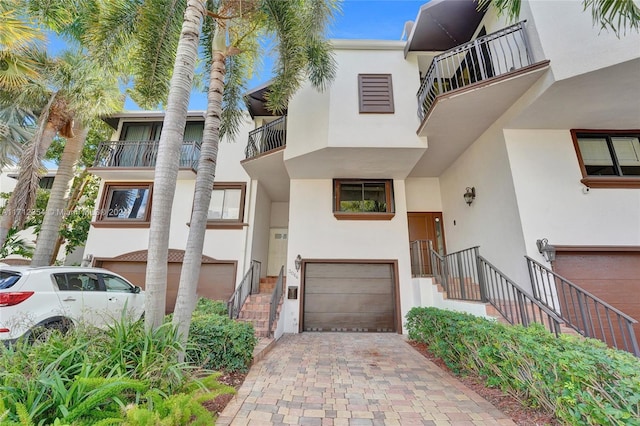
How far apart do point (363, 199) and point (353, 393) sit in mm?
5425

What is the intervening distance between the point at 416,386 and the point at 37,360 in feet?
13.9

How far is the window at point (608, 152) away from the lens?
214 inches

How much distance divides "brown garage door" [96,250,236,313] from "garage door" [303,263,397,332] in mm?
2677

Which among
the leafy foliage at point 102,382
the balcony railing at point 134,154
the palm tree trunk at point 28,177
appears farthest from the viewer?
the balcony railing at point 134,154

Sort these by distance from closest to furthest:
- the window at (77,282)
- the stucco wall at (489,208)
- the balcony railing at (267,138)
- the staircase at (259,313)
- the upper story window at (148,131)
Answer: the window at (77,282), the stucco wall at (489,208), the staircase at (259,313), the balcony railing at (267,138), the upper story window at (148,131)

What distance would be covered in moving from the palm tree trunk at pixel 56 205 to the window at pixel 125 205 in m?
1.25

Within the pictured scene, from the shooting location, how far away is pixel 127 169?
848 centimetres

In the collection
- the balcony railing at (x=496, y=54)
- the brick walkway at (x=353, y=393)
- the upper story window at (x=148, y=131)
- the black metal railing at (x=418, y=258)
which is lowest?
the brick walkway at (x=353, y=393)

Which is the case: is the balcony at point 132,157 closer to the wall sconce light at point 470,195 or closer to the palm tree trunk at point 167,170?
the palm tree trunk at point 167,170

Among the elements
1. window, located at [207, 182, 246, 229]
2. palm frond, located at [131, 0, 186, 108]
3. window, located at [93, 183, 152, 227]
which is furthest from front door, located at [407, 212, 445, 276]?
window, located at [93, 183, 152, 227]

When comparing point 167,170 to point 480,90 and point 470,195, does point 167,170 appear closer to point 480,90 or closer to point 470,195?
point 480,90

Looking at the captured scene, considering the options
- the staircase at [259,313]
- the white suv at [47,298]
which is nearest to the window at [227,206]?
the staircase at [259,313]

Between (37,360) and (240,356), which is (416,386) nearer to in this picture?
(240,356)

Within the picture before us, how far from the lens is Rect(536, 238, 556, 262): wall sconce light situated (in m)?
4.90
